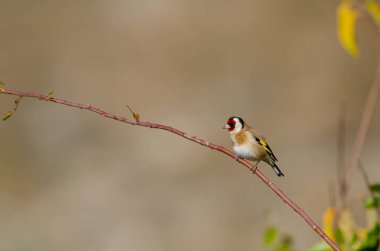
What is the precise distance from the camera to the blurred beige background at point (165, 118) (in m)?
10.5

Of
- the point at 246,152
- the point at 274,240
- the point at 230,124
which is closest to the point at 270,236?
the point at 274,240

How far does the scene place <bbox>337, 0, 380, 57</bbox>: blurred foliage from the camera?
234 cm

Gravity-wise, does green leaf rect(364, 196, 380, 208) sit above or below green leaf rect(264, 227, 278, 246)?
below

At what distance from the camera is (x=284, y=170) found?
11.2 metres

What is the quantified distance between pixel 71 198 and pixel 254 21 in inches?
222

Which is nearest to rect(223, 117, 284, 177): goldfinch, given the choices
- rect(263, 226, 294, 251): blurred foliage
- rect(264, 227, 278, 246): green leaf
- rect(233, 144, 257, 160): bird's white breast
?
rect(233, 144, 257, 160): bird's white breast

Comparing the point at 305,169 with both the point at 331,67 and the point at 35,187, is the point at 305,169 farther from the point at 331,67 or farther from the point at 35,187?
the point at 35,187

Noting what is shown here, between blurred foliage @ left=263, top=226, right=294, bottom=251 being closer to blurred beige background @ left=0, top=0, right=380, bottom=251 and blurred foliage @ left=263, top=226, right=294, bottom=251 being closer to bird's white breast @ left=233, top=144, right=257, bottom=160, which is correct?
bird's white breast @ left=233, top=144, right=257, bottom=160

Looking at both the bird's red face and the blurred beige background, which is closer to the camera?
the bird's red face

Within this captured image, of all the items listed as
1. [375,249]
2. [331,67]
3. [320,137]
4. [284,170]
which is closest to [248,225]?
[284,170]

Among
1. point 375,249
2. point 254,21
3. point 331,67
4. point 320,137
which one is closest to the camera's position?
point 375,249

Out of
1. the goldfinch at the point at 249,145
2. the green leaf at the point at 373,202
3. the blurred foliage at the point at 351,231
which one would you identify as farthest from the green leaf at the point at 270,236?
the green leaf at the point at 373,202

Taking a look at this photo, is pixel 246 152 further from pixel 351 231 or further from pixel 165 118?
pixel 165 118

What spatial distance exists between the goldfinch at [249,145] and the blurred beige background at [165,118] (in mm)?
5522
